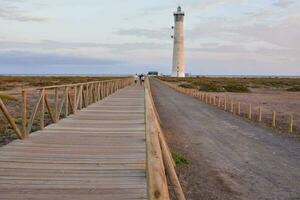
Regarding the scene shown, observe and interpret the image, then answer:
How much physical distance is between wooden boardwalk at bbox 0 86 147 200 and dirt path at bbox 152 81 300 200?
167 centimetres

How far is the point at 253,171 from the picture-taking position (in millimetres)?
10922

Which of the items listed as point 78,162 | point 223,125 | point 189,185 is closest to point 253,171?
point 189,185

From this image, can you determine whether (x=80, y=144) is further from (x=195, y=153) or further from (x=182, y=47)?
(x=182, y=47)

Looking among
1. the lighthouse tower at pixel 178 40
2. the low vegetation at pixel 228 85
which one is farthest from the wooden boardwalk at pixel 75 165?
the lighthouse tower at pixel 178 40

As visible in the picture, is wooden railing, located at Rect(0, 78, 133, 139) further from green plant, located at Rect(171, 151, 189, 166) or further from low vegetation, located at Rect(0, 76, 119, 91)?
low vegetation, located at Rect(0, 76, 119, 91)

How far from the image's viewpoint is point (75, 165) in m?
7.04

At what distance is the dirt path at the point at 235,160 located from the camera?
30.1 ft

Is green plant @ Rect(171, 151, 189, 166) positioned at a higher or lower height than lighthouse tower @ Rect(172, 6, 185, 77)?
lower

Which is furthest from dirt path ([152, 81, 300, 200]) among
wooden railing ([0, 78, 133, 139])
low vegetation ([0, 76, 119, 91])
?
low vegetation ([0, 76, 119, 91])

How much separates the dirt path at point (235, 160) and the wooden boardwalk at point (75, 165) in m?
1.67

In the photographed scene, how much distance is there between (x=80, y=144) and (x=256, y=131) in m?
11.0

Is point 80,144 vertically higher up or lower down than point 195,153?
higher up

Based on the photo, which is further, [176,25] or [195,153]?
[176,25]

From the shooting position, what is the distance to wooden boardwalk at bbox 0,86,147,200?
557 centimetres
